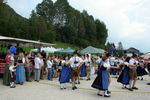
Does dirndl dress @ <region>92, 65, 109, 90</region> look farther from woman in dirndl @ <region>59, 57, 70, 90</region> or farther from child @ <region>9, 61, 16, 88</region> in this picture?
child @ <region>9, 61, 16, 88</region>

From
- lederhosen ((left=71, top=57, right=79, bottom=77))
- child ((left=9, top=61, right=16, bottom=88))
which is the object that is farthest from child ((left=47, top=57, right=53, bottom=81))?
lederhosen ((left=71, top=57, right=79, bottom=77))

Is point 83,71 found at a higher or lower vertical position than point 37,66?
lower

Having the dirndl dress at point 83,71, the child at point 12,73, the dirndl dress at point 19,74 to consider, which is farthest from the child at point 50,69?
the child at point 12,73

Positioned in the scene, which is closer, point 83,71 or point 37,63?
point 37,63

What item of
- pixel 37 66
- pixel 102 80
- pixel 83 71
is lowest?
pixel 83 71

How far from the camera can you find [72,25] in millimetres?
72188

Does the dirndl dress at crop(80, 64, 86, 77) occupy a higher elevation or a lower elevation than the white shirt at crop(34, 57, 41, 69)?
lower

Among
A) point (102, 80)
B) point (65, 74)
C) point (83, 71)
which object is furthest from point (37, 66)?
point (102, 80)

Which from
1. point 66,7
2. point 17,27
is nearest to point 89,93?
point 17,27

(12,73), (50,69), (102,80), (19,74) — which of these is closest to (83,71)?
(50,69)

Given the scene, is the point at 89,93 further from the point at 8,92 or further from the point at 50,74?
the point at 50,74

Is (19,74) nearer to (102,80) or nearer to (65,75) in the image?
(65,75)

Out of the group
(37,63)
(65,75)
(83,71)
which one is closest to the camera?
(65,75)

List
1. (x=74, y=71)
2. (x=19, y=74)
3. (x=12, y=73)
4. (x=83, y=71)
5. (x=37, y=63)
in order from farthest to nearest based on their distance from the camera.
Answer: (x=83, y=71)
(x=37, y=63)
(x=19, y=74)
(x=12, y=73)
(x=74, y=71)
